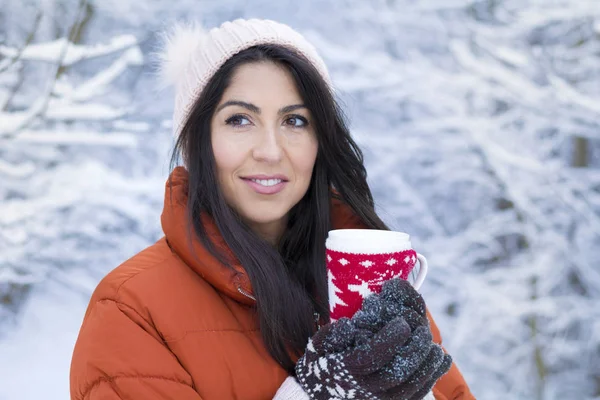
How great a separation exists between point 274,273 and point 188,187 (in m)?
0.26

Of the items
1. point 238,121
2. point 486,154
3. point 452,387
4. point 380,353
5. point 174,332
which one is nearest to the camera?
point 380,353

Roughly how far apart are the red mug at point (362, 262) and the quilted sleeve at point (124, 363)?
0.30m

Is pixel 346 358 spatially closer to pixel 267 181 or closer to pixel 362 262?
pixel 362 262

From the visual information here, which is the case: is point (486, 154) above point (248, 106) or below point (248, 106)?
below

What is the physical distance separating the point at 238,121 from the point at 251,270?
1.06 ft

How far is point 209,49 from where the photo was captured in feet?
4.09

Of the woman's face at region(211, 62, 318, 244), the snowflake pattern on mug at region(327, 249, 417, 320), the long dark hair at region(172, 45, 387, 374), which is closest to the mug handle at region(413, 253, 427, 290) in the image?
the snowflake pattern on mug at region(327, 249, 417, 320)

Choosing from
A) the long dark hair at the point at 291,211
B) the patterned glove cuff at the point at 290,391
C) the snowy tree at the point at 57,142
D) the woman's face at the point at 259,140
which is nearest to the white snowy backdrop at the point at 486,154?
the snowy tree at the point at 57,142

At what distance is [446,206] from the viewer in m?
2.99

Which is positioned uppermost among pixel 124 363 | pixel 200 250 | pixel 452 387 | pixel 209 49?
pixel 209 49

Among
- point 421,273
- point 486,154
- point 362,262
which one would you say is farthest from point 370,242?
point 486,154

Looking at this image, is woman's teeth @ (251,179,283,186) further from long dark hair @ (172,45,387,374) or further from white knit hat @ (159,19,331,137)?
white knit hat @ (159,19,331,137)

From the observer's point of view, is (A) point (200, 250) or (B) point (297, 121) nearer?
(A) point (200, 250)

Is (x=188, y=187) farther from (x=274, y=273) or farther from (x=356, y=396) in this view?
(x=356, y=396)
